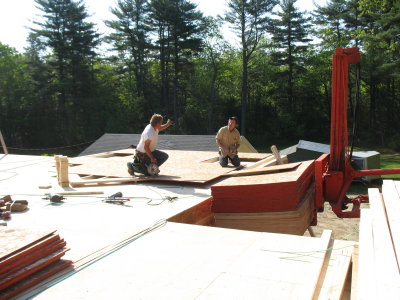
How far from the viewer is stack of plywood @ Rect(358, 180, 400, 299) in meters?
2.15

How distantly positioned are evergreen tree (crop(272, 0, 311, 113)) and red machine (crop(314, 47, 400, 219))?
2746cm

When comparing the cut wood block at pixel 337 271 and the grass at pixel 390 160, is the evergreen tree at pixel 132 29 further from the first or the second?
the cut wood block at pixel 337 271

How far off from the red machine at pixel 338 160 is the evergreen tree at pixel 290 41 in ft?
90.1

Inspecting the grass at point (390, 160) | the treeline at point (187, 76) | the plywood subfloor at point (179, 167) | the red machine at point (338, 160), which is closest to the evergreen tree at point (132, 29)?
the treeline at point (187, 76)

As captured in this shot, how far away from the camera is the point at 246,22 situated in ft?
106

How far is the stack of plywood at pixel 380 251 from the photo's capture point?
2154 millimetres

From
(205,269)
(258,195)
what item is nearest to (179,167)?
(258,195)

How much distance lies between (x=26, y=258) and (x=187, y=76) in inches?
1260

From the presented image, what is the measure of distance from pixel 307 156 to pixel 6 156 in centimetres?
967

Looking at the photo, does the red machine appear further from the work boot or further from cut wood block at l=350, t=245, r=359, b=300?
the work boot

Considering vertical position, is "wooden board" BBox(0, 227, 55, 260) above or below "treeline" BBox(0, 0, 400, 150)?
below

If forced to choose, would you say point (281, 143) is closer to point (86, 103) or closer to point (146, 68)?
point (146, 68)

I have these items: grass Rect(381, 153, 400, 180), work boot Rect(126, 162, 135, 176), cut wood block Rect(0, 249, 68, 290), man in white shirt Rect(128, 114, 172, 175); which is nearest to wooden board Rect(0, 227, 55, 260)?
cut wood block Rect(0, 249, 68, 290)

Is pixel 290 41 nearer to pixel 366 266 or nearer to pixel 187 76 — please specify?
pixel 187 76
